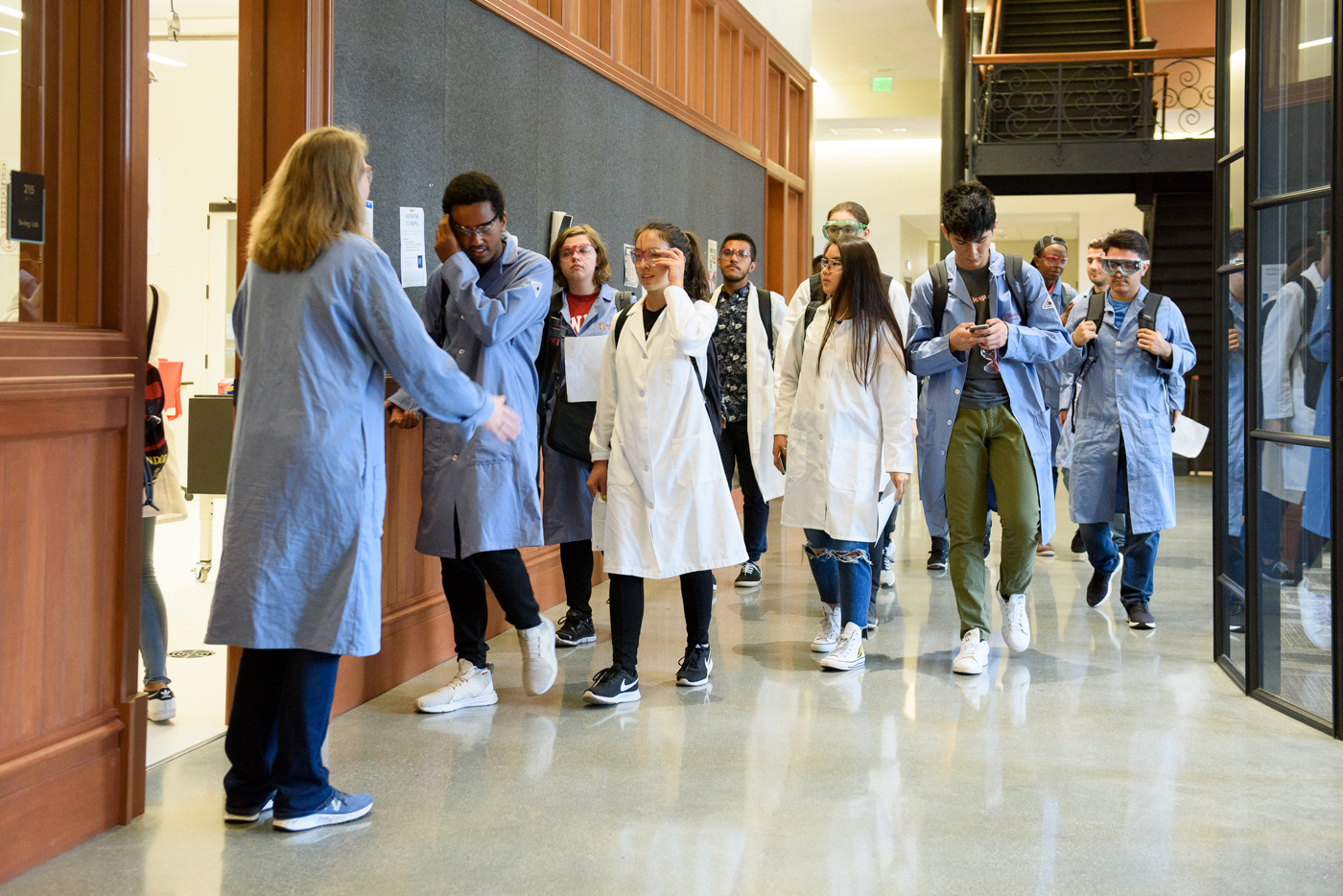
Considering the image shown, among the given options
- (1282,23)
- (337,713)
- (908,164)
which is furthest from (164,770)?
(908,164)

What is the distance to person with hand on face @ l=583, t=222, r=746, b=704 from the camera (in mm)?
3613

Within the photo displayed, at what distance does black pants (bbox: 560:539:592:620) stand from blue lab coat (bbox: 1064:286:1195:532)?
2.06 m

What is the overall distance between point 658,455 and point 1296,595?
2.00m

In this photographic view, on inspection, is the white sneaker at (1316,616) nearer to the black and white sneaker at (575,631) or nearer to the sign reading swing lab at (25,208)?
the black and white sneaker at (575,631)

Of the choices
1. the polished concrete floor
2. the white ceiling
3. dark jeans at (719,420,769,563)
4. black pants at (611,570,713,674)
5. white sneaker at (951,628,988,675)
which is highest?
the white ceiling

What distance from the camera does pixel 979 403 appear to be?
405 centimetres

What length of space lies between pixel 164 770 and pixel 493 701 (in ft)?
3.21

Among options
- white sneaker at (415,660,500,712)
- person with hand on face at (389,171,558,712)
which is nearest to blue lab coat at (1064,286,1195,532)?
person with hand on face at (389,171,558,712)

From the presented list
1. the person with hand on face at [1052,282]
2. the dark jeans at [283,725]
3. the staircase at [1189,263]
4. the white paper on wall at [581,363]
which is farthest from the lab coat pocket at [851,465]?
the staircase at [1189,263]

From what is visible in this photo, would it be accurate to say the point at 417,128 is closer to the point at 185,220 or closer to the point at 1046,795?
the point at 1046,795

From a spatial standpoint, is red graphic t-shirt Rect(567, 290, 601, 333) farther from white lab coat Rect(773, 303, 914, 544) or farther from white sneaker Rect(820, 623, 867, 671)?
white sneaker Rect(820, 623, 867, 671)

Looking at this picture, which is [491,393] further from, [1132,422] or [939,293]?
[1132,422]

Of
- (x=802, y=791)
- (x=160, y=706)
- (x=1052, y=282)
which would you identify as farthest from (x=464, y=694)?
(x=1052, y=282)

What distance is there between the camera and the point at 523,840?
2650 millimetres
